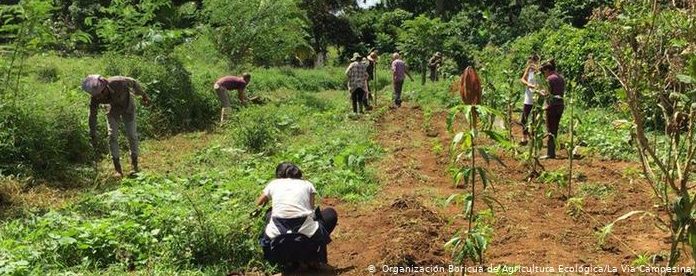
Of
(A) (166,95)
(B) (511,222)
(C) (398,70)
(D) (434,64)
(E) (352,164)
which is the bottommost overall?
(B) (511,222)

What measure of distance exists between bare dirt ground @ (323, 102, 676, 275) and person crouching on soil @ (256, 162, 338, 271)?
294 mm

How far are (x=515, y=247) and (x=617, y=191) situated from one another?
8.14 feet

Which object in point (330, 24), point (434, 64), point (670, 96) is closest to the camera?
point (670, 96)

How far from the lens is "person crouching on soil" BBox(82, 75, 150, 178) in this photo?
26.5 ft

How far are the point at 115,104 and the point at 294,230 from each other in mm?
4573

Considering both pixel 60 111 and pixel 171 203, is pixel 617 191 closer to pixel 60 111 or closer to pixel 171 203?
pixel 171 203

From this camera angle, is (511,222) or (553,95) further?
(553,95)

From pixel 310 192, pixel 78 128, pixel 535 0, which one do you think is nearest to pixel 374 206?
pixel 310 192

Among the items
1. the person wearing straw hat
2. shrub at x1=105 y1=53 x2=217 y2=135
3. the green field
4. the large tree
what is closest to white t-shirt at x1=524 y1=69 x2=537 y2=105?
the green field

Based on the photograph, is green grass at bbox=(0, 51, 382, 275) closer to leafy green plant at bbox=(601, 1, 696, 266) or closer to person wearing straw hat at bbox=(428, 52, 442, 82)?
leafy green plant at bbox=(601, 1, 696, 266)

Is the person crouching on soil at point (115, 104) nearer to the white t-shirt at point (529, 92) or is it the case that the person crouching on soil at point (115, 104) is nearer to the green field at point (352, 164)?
the green field at point (352, 164)

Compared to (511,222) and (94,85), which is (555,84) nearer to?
(511,222)

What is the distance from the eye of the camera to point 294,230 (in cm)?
491

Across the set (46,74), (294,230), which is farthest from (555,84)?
(46,74)
